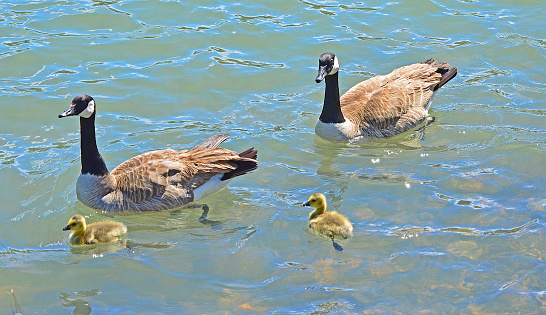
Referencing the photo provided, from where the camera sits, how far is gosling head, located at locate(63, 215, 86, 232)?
8.90m

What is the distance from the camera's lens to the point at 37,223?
31.8 feet

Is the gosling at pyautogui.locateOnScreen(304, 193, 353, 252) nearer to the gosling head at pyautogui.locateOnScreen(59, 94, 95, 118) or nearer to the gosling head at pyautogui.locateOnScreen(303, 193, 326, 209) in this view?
the gosling head at pyautogui.locateOnScreen(303, 193, 326, 209)

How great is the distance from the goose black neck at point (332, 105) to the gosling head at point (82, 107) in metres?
4.37

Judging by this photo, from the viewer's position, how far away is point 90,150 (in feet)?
32.9

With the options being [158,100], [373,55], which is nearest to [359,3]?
[373,55]

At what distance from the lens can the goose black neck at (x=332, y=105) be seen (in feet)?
40.0

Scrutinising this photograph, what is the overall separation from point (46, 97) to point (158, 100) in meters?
2.15

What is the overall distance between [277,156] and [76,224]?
12.9ft

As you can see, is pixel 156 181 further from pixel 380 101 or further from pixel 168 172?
pixel 380 101

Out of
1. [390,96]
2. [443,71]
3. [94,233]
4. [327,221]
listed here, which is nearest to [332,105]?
[390,96]

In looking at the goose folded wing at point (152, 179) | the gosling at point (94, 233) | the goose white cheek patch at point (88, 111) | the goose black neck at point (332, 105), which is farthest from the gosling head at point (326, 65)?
the gosling at point (94, 233)

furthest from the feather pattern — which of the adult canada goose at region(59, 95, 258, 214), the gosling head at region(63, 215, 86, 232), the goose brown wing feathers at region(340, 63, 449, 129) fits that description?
the goose brown wing feathers at region(340, 63, 449, 129)

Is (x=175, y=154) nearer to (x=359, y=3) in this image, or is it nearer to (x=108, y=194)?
(x=108, y=194)

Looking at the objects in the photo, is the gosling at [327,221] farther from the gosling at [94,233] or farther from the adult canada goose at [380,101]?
the adult canada goose at [380,101]
